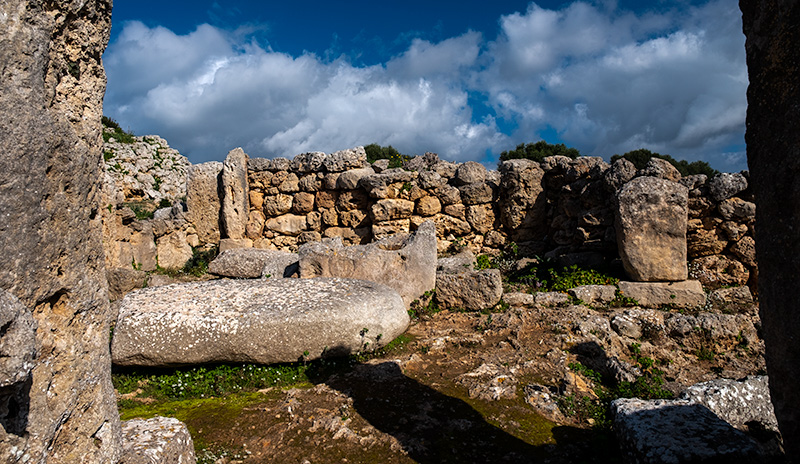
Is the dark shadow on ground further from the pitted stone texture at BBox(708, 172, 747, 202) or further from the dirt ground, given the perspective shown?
the pitted stone texture at BBox(708, 172, 747, 202)

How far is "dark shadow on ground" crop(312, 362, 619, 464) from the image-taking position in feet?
10.8

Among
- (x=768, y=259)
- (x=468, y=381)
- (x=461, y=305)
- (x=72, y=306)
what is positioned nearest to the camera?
(x=72, y=306)

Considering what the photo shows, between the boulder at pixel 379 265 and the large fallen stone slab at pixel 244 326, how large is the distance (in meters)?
1.39

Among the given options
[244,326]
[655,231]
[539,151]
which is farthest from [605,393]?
[539,151]

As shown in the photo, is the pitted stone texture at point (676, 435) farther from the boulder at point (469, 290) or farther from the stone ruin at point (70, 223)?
the boulder at point (469, 290)

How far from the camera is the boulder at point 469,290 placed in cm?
673

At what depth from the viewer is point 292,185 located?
10672 millimetres

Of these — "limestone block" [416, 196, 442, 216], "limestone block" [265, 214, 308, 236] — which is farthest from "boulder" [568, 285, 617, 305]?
"limestone block" [265, 214, 308, 236]

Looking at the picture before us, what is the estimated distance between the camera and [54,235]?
5.78ft

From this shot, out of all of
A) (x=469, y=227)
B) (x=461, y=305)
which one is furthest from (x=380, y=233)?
(x=461, y=305)

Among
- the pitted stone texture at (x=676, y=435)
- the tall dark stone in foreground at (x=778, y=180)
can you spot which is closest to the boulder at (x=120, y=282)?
the pitted stone texture at (x=676, y=435)

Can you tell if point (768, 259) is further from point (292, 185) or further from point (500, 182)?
point (292, 185)

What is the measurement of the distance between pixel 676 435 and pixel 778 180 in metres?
1.66

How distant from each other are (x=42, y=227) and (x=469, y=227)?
8860 mm
